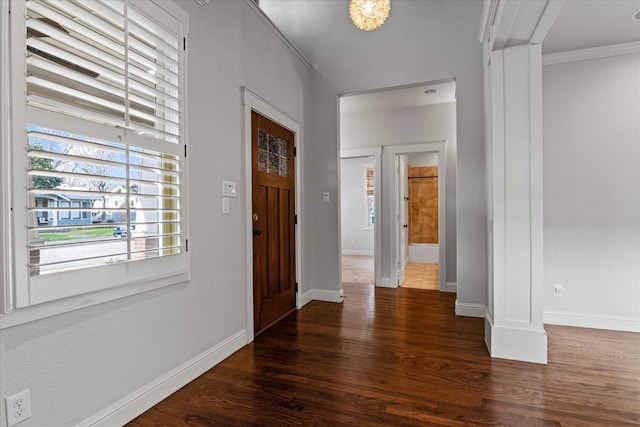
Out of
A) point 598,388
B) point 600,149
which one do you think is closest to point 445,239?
point 600,149

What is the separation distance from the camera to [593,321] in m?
3.15

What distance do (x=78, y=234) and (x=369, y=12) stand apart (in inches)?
111

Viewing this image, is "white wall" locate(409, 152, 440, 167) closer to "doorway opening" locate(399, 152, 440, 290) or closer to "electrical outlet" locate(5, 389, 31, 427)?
"doorway opening" locate(399, 152, 440, 290)

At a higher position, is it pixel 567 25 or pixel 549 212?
pixel 567 25

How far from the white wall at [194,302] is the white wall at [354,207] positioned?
5.39 meters

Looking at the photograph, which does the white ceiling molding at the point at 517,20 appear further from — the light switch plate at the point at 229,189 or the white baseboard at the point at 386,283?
the white baseboard at the point at 386,283

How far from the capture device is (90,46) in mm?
1594

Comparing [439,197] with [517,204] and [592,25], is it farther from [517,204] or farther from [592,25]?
[592,25]

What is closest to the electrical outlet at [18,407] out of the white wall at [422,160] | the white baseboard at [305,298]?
the white baseboard at [305,298]

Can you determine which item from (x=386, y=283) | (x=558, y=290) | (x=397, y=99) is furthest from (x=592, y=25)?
(x=386, y=283)

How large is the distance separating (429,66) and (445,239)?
90.4 inches

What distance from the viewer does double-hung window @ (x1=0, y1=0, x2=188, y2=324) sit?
4.35 ft

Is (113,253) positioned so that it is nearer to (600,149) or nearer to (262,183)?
(262,183)

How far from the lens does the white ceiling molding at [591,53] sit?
304cm
